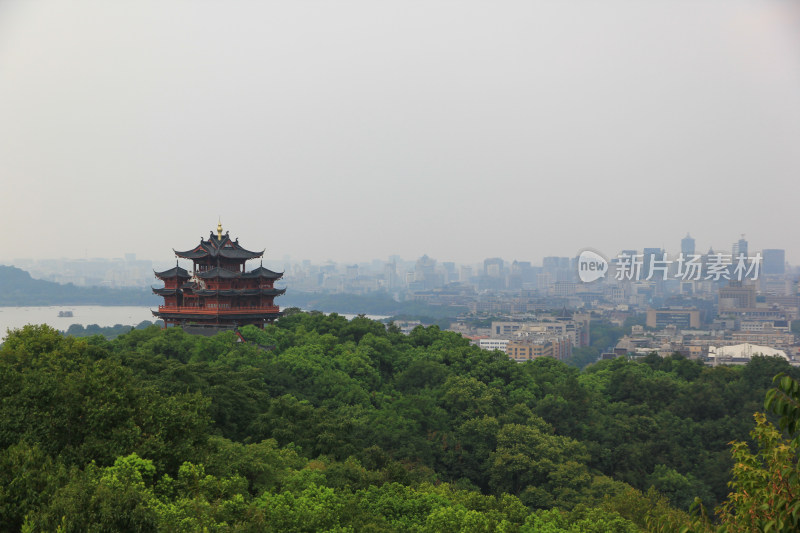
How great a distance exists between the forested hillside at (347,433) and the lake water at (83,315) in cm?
5580

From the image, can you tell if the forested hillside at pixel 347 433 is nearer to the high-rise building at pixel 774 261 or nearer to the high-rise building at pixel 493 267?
the high-rise building at pixel 774 261

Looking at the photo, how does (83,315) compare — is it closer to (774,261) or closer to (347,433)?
(347,433)

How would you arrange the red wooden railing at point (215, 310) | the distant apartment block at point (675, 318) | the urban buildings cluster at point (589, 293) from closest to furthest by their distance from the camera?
the red wooden railing at point (215, 310)
the urban buildings cluster at point (589, 293)
the distant apartment block at point (675, 318)

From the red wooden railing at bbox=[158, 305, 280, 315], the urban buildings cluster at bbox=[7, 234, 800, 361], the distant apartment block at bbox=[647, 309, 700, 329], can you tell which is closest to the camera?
the red wooden railing at bbox=[158, 305, 280, 315]

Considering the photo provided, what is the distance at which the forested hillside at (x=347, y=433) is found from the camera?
892 cm

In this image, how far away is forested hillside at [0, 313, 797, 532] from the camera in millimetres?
8922

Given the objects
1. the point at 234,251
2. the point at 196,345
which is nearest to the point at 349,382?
the point at 196,345

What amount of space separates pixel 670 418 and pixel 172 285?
16.0 m

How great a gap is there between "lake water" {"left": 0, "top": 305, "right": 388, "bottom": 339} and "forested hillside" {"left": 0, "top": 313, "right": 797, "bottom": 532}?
55804 millimetres

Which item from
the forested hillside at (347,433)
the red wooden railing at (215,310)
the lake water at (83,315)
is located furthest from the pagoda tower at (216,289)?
the lake water at (83,315)

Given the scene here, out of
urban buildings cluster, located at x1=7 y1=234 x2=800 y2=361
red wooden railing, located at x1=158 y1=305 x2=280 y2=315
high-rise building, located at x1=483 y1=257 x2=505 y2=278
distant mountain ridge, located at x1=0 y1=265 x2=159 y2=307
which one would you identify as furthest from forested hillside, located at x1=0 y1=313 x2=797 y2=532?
high-rise building, located at x1=483 y1=257 x2=505 y2=278

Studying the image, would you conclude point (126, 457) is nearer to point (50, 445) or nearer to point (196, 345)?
point (50, 445)

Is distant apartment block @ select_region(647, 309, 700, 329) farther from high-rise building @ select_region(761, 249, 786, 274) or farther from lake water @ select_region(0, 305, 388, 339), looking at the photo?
lake water @ select_region(0, 305, 388, 339)

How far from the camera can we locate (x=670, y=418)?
2214cm
